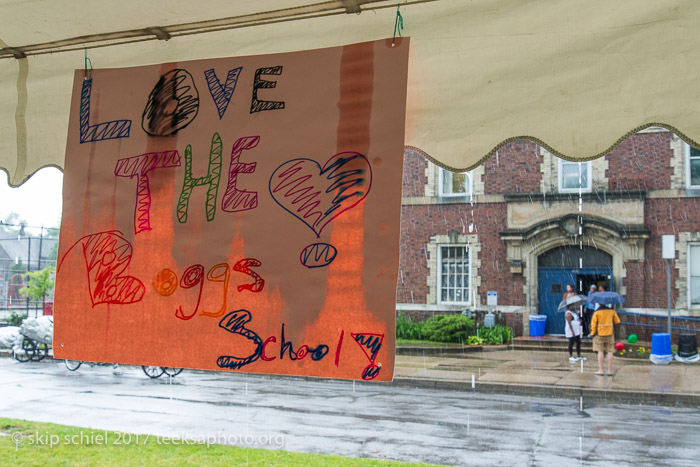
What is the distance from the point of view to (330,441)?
822 cm

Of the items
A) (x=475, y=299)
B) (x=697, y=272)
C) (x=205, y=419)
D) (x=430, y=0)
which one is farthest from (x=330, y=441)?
(x=697, y=272)

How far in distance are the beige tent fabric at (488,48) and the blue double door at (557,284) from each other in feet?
64.9

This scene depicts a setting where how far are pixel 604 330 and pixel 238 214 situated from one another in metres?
13.2

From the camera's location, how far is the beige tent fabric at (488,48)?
7.07 ft

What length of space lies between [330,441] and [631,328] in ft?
48.4

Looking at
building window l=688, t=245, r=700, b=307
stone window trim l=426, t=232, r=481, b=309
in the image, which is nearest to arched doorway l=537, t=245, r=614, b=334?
stone window trim l=426, t=232, r=481, b=309

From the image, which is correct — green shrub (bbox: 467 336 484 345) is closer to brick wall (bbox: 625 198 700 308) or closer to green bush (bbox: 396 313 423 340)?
green bush (bbox: 396 313 423 340)

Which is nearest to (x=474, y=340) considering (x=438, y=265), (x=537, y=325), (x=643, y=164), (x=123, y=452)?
(x=537, y=325)

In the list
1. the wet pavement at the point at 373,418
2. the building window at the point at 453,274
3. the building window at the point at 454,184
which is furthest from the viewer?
the building window at the point at 454,184

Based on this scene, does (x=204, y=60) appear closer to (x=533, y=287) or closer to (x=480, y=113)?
(x=480, y=113)

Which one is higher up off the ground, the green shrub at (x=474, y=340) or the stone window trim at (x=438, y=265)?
the stone window trim at (x=438, y=265)

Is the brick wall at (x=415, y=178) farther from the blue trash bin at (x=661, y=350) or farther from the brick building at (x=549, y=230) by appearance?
the blue trash bin at (x=661, y=350)

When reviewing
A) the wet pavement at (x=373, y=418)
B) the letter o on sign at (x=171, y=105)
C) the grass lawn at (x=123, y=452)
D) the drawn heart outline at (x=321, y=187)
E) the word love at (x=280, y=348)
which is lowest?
the wet pavement at (x=373, y=418)

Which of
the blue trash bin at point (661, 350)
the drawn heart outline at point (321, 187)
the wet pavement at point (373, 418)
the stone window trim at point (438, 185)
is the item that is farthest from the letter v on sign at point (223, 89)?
the stone window trim at point (438, 185)
